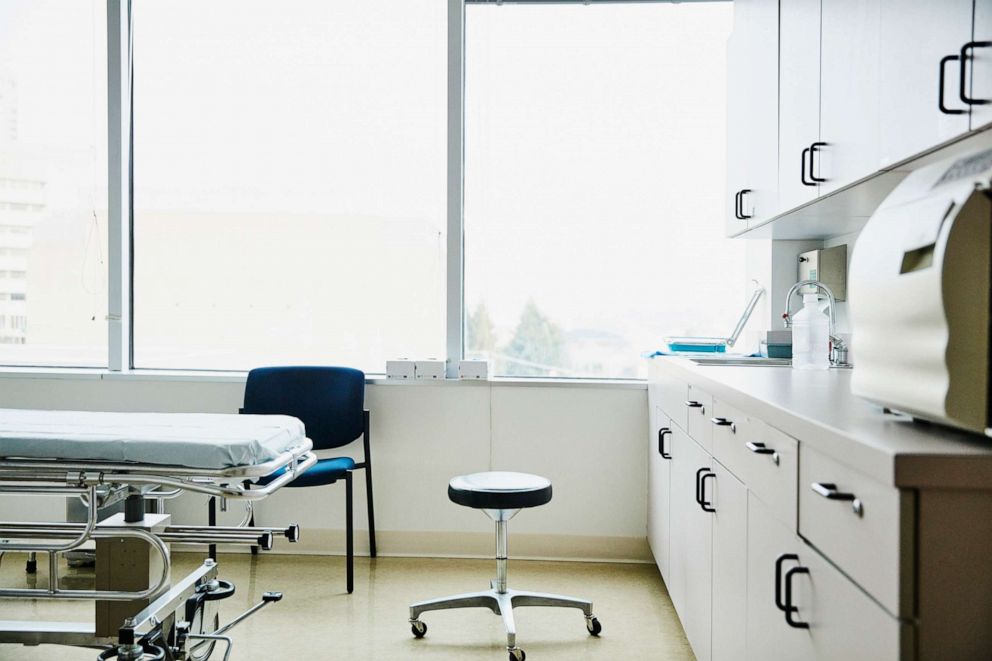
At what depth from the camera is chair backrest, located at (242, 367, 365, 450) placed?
357cm

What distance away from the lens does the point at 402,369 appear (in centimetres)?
375

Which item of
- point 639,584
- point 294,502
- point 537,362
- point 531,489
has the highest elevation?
point 537,362

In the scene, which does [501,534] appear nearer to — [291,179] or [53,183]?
[291,179]

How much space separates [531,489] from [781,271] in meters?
1.42

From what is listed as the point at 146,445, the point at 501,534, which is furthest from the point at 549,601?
the point at 146,445

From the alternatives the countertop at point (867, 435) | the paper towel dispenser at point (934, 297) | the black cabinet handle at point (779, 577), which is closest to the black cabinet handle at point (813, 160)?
the countertop at point (867, 435)

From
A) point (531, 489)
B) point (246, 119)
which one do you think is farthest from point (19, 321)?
point (531, 489)

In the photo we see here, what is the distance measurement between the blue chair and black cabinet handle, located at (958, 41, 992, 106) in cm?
261

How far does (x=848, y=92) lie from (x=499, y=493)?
60.3 inches

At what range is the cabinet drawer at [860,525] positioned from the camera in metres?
1.03

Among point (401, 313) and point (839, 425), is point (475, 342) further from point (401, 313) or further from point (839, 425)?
point (839, 425)

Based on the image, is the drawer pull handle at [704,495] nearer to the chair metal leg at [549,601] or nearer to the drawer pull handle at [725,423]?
the drawer pull handle at [725,423]

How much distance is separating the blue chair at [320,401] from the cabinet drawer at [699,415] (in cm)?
146

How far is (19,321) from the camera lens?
4016 millimetres
